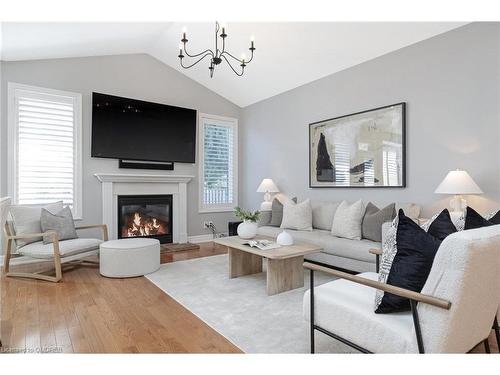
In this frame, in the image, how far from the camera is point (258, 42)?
434 cm

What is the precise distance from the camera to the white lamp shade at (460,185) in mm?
2955

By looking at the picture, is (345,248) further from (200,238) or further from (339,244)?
(200,238)

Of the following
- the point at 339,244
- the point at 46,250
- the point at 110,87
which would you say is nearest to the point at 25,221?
the point at 46,250

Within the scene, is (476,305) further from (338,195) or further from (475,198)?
(338,195)

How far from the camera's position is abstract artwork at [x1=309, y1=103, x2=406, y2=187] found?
3.89 metres

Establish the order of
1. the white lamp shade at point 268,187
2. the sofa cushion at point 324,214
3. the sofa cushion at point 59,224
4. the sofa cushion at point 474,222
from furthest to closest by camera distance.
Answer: the white lamp shade at point 268,187, the sofa cushion at point 324,214, the sofa cushion at point 59,224, the sofa cushion at point 474,222

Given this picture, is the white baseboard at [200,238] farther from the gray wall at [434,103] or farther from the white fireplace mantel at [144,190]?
the gray wall at [434,103]

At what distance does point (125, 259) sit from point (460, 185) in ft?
12.1

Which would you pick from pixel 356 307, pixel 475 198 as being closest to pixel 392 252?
pixel 356 307

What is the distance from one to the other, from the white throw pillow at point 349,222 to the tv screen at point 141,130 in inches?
119

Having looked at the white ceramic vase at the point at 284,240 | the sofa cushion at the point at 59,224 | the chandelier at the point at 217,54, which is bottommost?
the white ceramic vase at the point at 284,240

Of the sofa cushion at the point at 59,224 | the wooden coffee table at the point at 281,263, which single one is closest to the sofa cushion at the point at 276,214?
the wooden coffee table at the point at 281,263

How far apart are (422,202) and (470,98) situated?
1.25 metres
